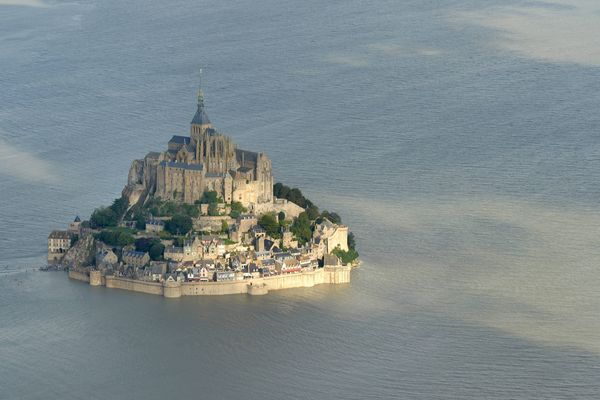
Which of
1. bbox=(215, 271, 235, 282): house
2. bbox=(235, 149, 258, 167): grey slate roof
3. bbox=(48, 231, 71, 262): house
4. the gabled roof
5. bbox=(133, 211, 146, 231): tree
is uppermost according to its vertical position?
bbox=(235, 149, 258, 167): grey slate roof

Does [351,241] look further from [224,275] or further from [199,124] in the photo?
[199,124]

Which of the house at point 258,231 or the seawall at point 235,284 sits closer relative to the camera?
the seawall at point 235,284

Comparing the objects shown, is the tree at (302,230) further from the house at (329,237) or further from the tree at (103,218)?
the tree at (103,218)

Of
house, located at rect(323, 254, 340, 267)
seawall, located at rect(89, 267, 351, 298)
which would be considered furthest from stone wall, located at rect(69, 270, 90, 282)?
house, located at rect(323, 254, 340, 267)

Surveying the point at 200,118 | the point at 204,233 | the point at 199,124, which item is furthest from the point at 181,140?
the point at 204,233

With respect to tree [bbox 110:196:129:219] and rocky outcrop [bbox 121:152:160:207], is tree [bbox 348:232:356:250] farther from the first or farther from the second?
tree [bbox 110:196:129:219]

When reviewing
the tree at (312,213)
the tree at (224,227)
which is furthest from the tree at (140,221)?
the tree at (312,213)
